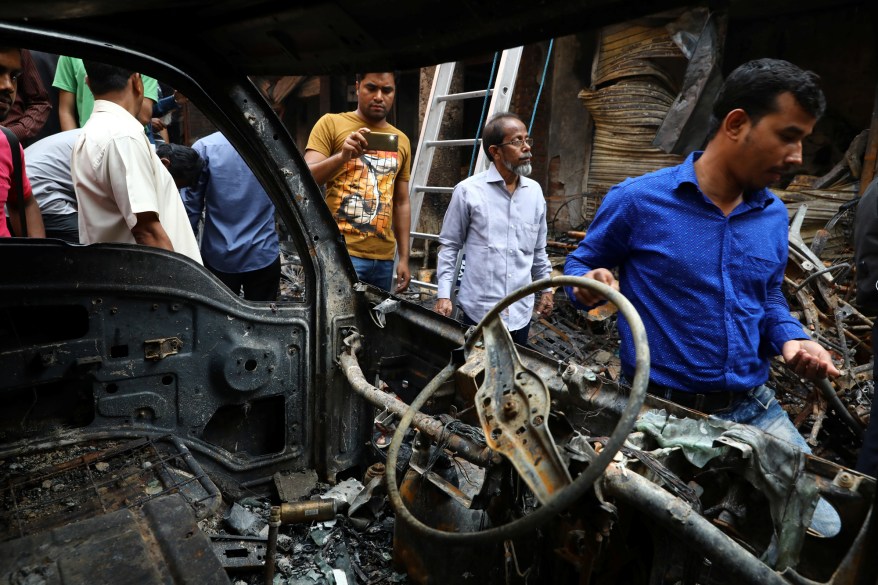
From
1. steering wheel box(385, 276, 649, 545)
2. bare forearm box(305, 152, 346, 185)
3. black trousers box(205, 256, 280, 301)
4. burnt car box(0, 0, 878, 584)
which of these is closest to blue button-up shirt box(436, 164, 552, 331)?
bare forearm box(305, 152, 346, 185)

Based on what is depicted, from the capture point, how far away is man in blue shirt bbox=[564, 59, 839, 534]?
1950 millimetres

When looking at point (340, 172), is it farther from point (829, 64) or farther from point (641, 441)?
point (829, 64)

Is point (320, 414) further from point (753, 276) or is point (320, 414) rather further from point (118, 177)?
point (753, 276)

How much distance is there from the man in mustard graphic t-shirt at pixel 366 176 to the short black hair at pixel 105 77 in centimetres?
121

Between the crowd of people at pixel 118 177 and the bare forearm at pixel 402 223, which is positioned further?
the bare forearm at pixel 402 223

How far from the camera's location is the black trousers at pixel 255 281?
12.5ft

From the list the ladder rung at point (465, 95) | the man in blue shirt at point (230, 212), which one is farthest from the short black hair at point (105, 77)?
the ladder rung at point (465, 95)

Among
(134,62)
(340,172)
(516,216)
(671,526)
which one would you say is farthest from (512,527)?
(340,172)

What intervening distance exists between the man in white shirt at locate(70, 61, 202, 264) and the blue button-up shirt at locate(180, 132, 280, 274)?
99cm

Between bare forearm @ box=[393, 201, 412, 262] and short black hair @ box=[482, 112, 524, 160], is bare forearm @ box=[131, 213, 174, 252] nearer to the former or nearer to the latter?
bare forearm @ box=[393, 201, 412, 262]

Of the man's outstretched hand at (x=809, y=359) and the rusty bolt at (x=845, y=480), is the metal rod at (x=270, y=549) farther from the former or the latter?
the man's outstretched hand at (x=809, y=359)

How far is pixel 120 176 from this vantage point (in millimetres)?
2389

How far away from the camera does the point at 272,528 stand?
1.72m

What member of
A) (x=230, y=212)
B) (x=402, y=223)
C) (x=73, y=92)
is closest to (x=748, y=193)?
(x=402, y=223)
